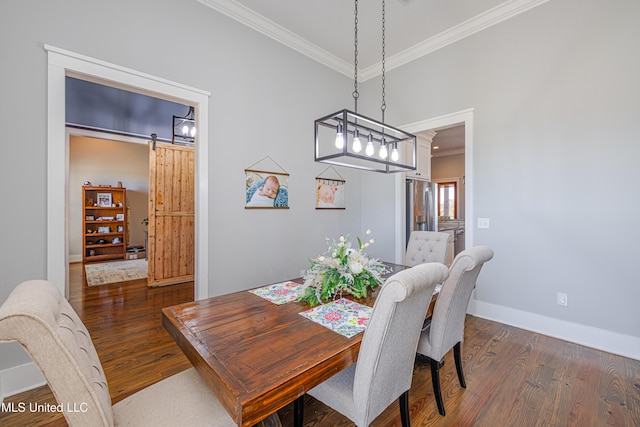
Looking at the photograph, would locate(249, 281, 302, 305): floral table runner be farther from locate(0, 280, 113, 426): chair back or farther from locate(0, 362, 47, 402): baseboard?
locate(0, 362, 47, 402): baseboard

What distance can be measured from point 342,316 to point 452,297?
673mm

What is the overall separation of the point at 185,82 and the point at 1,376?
8.51ft

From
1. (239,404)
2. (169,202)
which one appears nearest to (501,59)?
(239,404)

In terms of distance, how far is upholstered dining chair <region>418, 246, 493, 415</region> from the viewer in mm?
1572

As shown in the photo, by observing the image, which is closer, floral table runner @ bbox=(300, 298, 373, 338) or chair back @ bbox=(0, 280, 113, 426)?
chair back @ bbox=(0, 280, 113, 426)

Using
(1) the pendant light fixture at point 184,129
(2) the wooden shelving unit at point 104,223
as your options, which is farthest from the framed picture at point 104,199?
(1) the pendant light fixture at point 184,129

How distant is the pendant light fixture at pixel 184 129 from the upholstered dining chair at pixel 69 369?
4.34 metres

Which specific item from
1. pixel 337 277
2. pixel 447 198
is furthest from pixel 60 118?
pixel 447 198

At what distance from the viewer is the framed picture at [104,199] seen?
6562 millimetres

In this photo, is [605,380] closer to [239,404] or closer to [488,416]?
[488,416]

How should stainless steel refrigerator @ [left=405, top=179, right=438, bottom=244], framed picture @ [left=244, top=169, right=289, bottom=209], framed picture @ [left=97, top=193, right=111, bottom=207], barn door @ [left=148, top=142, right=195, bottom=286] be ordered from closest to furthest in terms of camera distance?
framed picture @ [left=244, top=169, right=289, bottom=209] < stainless steel refrigerator @ [left=405, top=179, right=438, bottom=244] < barn door @ [left=148, top=142, right=195, bottom=286] < framed picture @ [left=97, top=193, right=111, bottom=207]

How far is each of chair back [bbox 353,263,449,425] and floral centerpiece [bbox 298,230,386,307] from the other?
1.70ft

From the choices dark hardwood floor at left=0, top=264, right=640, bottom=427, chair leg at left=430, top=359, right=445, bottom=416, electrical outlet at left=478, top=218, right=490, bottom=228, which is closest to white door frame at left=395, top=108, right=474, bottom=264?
electrical outlet at left=478, top=218, right=490, bottom=228

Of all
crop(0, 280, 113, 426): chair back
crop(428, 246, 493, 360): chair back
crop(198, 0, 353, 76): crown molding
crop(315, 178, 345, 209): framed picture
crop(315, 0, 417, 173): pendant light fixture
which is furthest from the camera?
crop(315, 178, 345, 209): framed picture
